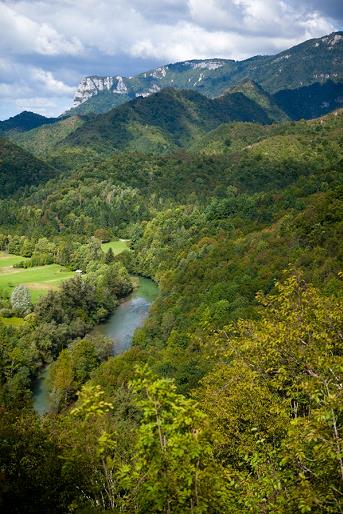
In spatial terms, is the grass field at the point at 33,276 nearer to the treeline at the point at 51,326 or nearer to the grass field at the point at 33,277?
the grass field at the point at 33,277

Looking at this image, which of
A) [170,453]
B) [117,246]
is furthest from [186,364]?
[117,246]

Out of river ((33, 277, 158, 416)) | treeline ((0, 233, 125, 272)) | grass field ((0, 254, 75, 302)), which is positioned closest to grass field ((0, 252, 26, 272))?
grass field ((0, 254, 75, 302))

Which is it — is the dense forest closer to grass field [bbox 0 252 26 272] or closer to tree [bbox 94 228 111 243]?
tree [bbox 94 228 111 243]

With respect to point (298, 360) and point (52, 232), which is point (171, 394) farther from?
point (52, 232)

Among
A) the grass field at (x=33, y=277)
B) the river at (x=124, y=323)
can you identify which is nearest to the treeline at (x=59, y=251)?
the grass field at (x=33, y=277)

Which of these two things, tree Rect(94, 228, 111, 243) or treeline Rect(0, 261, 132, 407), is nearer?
treeline Rect(0, 261, 132, 407)
